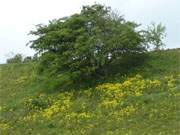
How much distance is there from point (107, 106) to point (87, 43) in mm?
5750

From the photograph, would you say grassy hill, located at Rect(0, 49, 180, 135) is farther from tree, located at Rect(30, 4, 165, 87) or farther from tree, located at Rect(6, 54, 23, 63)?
tree, located at Rect(6, 54, 23, 63)

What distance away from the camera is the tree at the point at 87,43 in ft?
115

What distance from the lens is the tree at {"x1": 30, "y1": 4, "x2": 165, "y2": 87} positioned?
3503 cm

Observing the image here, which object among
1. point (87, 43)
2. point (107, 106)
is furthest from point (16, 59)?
point (107, 106)

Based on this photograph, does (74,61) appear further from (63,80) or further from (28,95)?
(28,95)

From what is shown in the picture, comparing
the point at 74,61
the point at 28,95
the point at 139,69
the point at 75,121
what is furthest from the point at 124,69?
the point at 75,121

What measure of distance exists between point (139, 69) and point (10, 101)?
796 cm

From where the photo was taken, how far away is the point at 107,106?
30.2 m

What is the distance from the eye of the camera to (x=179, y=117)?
26.9m

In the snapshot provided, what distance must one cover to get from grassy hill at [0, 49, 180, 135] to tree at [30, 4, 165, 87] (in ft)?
4.42

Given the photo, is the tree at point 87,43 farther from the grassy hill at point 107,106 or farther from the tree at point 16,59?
the tree at point 16,59

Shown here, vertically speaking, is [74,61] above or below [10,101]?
above

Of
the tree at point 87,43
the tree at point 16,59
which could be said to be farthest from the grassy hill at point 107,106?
the tree at point 16,59

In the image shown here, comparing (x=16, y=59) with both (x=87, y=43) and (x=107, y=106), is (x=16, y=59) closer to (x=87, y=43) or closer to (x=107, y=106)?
(x=87, y=43)
